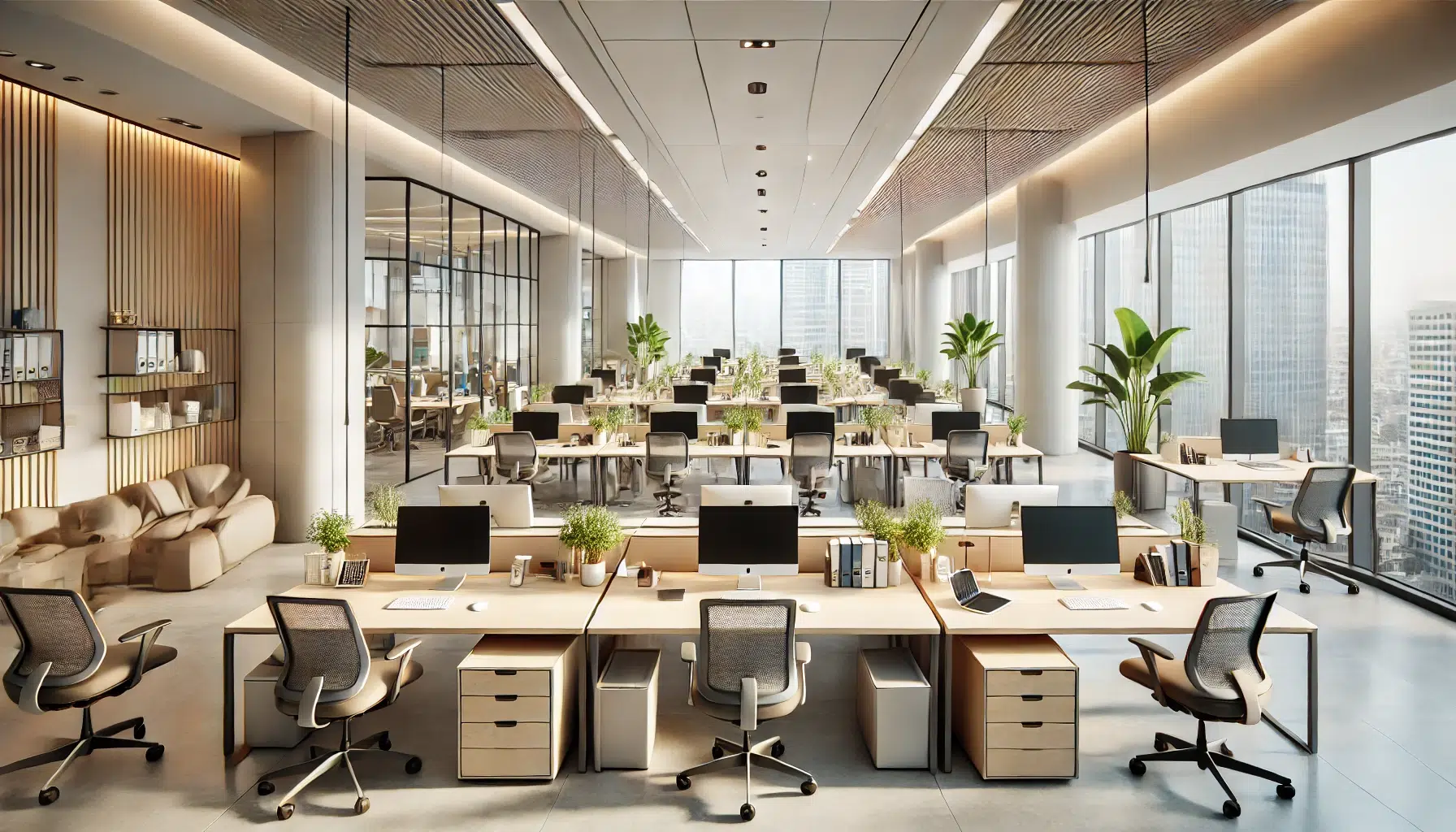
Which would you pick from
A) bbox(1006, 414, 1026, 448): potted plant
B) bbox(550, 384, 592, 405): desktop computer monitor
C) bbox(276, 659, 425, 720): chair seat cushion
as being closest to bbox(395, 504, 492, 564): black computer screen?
bbox(276, 659, 425, 720): chair seat cushion

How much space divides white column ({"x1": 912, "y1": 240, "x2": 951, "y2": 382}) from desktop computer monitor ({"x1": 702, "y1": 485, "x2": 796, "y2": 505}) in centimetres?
1772

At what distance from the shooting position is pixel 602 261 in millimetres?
24375

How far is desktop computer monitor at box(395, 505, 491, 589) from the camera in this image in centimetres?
502

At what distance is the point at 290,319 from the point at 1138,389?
27.7ft

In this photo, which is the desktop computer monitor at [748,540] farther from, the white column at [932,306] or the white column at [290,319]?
the white column at [932,306]

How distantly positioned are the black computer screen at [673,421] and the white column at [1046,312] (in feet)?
19.7

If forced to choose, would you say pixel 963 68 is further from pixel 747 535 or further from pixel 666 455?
pixel 666 455

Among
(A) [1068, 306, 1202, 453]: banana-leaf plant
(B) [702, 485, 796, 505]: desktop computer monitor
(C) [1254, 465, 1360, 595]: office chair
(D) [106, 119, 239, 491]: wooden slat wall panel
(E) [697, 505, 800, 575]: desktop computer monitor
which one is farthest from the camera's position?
(A) [1068, 306, 1202, 453]: banana-leaf plant

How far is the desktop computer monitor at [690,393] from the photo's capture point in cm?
1271

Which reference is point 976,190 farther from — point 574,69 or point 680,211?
point 574,69

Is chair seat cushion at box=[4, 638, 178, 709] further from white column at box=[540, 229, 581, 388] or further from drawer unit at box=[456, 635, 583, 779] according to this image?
white column at box=[540, 229, 581, 388]

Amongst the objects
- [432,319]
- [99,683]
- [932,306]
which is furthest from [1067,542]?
[932,306]

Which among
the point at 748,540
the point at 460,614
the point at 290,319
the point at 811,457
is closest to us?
the point at 460,614

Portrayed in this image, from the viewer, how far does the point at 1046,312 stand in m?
13.5
